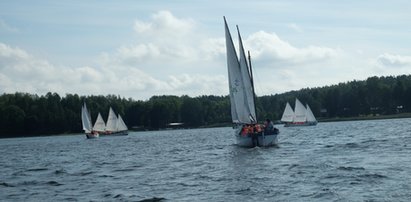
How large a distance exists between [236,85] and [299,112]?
88.0 metres

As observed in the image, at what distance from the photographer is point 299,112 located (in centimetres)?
14675

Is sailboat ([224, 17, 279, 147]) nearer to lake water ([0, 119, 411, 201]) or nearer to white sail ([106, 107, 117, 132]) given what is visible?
lake water ([0, 119, 411, 201])

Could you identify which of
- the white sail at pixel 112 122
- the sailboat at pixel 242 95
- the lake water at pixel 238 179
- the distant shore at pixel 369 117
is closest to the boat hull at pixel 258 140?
the sailboat at pixel 242 95

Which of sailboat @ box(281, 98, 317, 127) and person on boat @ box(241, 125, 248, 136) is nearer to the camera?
person on boat @ box(241, 125, 248, 136)

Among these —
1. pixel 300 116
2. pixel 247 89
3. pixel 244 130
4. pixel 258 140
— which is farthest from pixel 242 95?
pixel 300 116

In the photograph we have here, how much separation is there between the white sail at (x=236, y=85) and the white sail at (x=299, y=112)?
8623 cm

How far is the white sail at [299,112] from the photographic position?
479ft

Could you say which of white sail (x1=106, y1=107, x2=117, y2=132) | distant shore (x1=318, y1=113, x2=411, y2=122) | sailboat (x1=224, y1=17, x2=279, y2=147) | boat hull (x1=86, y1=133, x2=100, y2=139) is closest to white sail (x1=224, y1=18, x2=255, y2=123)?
sailboat (x1=224, y1=17, x2=279, y2=147)

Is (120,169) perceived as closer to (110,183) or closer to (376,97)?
(110,183)

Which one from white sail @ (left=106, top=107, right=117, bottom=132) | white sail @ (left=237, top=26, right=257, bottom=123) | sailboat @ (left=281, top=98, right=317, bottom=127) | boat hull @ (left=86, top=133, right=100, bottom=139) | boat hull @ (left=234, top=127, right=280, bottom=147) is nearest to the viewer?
boat hull @ (left=234, top=127, right=280, bottom=147)

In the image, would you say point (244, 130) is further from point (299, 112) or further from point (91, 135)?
point (299, 112)

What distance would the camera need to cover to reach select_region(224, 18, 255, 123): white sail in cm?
6012

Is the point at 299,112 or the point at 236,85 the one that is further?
the point at 299,112

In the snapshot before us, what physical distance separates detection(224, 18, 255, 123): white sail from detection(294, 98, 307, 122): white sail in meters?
86.2
